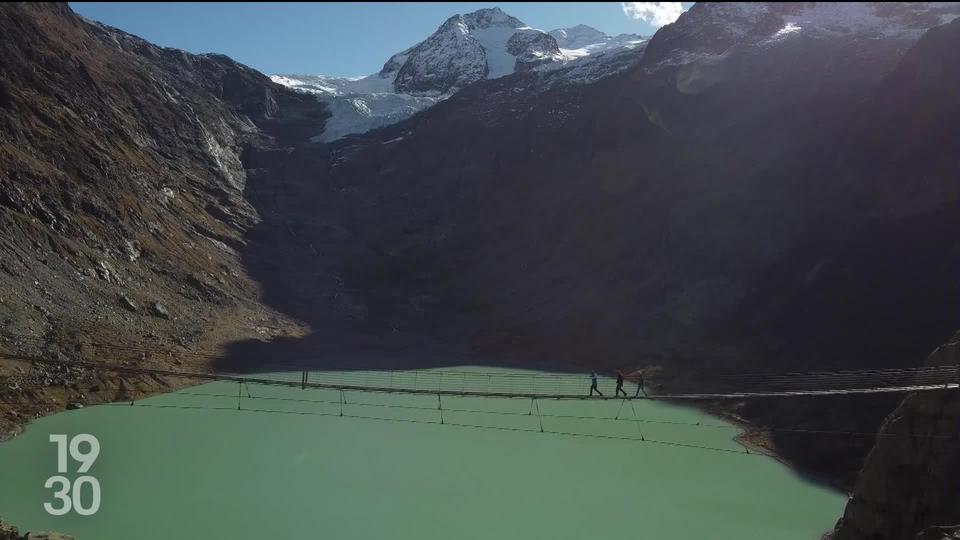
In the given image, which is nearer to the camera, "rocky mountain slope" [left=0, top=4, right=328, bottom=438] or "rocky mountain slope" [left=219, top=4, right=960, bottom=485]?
"rocky mountain slope" [left=0, top=4, right=328, bottom=438]

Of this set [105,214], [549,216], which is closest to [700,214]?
[549,216]

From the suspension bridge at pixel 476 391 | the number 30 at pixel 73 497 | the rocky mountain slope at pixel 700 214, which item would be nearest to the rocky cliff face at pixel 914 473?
the suspension bridge at pixel 476 391

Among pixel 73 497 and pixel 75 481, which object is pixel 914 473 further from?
pixel 75 481

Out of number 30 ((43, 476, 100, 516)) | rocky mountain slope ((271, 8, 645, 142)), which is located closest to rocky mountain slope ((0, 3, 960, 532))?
number 30 ((43, 476, 100, 516))

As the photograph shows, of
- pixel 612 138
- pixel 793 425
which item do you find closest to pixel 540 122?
pixel 612 138

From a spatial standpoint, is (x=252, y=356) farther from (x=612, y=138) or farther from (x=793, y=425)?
(x=612, y=138)

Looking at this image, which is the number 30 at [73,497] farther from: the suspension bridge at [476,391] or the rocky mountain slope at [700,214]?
the rocky mountain slope at [700,214]

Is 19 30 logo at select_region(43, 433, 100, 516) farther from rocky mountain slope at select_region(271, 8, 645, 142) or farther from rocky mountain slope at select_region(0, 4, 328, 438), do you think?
rocky mountain slope at select_region(271, 8, 645, 142)
